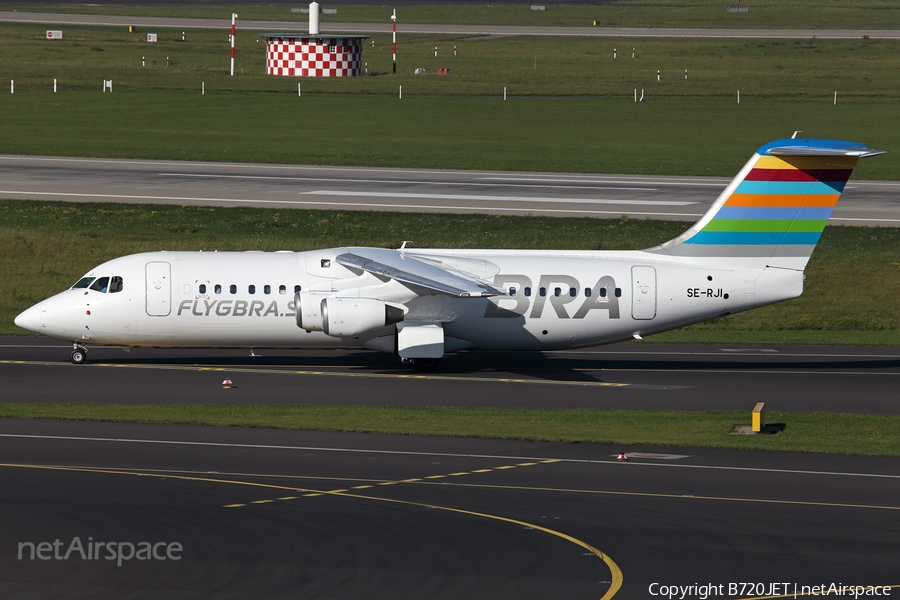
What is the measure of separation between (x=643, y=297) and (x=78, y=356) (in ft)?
54.8

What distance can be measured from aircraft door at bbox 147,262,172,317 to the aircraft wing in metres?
4.99

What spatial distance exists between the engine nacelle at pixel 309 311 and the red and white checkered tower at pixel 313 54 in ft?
237

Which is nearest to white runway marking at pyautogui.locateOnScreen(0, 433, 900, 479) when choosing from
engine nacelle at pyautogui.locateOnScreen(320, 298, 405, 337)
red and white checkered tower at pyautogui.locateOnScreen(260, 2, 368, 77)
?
engine nacelle at pyautogui.locateOnScreen(320, 298, 405, 337)

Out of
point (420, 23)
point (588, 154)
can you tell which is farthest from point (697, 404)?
point (420, 23)

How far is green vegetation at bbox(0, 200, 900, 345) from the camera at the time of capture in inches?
1791

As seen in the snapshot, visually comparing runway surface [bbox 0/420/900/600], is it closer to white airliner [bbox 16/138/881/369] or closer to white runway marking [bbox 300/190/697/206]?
white airliner [bbox 16/138/881/369]

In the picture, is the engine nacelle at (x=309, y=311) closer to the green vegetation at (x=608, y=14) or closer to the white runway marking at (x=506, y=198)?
the white runway marking at (x=506, y=198)

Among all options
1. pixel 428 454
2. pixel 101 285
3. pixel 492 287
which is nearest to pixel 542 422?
pixel 428 454

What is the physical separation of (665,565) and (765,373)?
19147 mm

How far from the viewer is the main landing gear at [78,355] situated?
36.1 metres

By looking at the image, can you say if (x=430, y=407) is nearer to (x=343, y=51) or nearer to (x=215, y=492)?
(x=215, y=492)

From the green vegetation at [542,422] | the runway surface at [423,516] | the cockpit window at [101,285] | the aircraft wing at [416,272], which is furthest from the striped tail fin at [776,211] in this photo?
the cockpit window at [101,285]

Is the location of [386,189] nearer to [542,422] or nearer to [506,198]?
[506,198]

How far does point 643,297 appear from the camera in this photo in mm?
35312
